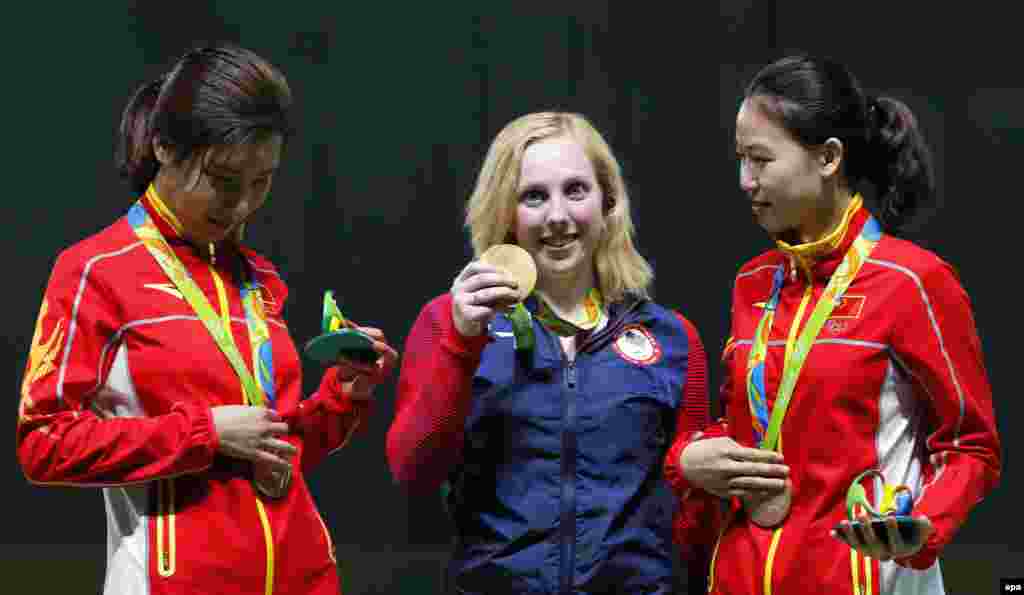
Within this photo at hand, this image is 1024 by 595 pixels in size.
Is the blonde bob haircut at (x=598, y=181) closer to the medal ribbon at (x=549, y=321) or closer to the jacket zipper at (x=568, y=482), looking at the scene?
the medal ribbon at (x=549, y=321)

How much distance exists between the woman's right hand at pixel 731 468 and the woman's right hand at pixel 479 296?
41cm

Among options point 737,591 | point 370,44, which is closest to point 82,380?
point 737,591

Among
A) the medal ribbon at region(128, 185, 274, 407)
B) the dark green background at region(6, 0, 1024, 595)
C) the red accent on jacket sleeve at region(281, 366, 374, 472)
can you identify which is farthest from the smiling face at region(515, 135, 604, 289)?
the dark green background at region(6, 0, 1024, 595)

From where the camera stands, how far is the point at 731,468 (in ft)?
7.21

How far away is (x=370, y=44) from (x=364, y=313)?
0.78m

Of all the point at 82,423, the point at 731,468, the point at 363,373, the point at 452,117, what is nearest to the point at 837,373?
the point at 731,468

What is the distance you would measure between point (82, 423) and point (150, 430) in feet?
0.34

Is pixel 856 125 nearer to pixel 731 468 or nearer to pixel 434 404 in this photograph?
pixel 731 468

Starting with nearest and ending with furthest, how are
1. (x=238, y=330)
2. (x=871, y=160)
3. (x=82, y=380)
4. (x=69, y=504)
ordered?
(x=82, y=380) < (x=238, y=330) < (x=871, y=160) < (x=69, y=504)

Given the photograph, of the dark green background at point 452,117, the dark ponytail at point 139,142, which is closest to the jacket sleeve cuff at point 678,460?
the dark ponytail at point 139,142

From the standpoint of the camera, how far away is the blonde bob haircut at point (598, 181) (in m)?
2.47

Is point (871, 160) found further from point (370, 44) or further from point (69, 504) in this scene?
point (69, 504)

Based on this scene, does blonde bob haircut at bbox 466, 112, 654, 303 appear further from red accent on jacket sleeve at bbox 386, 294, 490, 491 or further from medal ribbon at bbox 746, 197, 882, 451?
medal ribbon at bbox 746, 197, 882, 451

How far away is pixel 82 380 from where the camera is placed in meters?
2.01
